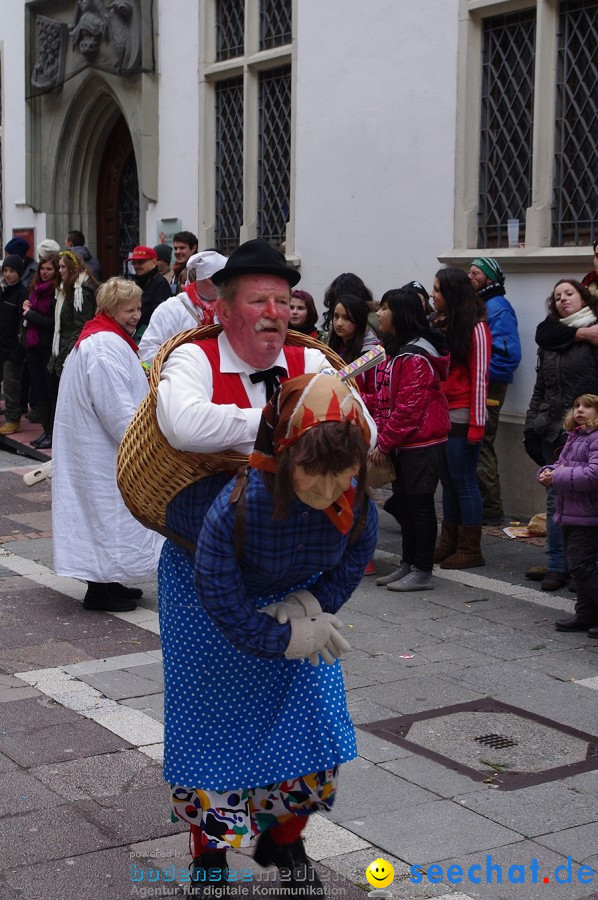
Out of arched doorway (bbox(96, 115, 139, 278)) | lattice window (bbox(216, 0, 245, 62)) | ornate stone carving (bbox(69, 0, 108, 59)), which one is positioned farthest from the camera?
arched doorway (bbox(96, 115, 139, 278))

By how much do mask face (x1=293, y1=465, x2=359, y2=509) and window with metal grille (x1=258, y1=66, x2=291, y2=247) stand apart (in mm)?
9638

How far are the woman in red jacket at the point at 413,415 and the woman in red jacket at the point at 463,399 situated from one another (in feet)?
1.17

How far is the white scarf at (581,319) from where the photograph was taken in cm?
721

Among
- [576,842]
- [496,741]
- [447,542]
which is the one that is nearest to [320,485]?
[576,842]

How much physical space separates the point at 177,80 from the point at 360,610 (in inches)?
334

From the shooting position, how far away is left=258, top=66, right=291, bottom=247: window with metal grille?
12242 mm

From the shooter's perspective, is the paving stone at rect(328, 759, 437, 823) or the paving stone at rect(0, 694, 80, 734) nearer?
the paving stone at rect(328, 759, 437, 823)

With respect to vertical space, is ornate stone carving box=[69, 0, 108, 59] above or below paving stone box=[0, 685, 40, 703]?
Answer: above

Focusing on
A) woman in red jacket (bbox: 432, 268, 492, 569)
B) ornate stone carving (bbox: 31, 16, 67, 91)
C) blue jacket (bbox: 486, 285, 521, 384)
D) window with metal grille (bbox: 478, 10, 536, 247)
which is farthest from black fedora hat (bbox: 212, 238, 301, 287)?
ornate stone carving (bbox: 31, 16, 67, 91)

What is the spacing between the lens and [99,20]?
14883mm

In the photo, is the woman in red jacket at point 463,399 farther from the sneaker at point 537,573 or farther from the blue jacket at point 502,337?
the blue jacket at point 502,337

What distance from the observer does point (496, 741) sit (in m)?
4.87

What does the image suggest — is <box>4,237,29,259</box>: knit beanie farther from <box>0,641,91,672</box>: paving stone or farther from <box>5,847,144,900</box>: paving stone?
<box>5,847,144,900</box>: paving stone

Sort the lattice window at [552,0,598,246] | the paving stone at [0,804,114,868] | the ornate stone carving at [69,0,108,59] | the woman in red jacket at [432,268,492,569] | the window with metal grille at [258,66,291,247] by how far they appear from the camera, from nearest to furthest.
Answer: the paving stone at [0,804,114,868] < the woman in red jacket at [432,268,492,569] < the lattice window at [552,0,598,246] < the window with metal grille at [258,66,291,247] < the ornate stone carving at [69,0,108,59]
